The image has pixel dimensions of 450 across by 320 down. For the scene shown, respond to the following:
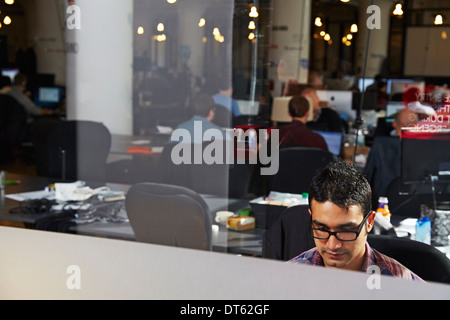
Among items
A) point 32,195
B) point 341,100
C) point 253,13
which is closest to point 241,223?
point 32,195

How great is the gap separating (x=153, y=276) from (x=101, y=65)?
3.88 meters

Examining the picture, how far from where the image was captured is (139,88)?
221 inches

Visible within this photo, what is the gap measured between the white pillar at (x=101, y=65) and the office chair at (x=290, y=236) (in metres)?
2.87

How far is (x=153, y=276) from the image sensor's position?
174 cm

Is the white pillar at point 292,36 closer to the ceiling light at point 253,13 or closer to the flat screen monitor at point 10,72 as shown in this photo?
the flat screen monitor at point 10,72

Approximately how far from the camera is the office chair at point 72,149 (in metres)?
5.16

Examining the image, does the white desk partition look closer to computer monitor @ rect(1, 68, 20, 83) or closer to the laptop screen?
the laptop screen

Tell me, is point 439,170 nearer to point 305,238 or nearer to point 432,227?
point 432,227

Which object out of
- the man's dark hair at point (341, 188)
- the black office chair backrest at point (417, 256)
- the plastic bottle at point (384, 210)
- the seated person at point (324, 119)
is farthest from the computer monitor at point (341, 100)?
the man's dark hair at point (341, 188)

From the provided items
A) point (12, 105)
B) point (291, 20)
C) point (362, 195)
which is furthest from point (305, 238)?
point (291, 20)

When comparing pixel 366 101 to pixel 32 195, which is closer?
pixel 32 195

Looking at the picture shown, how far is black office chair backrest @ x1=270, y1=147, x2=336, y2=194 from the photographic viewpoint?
4500 mm

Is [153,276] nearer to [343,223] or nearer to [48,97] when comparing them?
[343,223]

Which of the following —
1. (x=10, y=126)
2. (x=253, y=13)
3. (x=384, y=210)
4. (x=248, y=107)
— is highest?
(x=253, y=13)
